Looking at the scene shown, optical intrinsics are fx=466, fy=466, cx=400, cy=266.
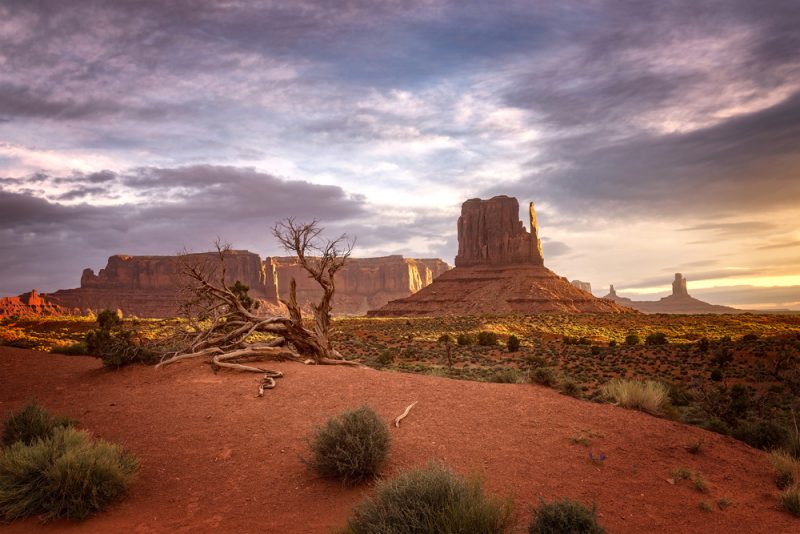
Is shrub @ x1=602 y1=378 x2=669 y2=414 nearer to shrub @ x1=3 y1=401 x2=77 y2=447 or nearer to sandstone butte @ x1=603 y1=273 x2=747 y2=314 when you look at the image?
shrub @ x1=3 y1=401 x2=77 y2=447

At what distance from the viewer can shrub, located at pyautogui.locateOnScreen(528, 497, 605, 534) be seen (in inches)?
196

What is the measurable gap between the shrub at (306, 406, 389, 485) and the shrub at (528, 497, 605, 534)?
2947 millimetres

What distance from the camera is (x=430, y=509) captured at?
4.59 metres

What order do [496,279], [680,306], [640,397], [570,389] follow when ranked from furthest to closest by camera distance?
[680,306]
[496,279]
[570,389]
[640,397]

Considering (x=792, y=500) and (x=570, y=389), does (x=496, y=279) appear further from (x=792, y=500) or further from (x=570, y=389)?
(x=792, y=500)

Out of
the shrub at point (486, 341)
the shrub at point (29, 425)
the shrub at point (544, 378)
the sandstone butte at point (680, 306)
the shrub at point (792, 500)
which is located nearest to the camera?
the shrub at point (792, 500)

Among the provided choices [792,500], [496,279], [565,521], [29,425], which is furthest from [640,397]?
[496,279]

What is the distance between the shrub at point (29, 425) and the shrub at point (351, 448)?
4.74 m

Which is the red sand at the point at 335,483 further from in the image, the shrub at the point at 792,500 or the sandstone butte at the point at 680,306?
the sandstone butte at the point at 680,306

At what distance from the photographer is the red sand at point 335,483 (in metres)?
6.63

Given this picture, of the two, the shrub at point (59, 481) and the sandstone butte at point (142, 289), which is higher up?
the sandstone butte at point (142, 289)

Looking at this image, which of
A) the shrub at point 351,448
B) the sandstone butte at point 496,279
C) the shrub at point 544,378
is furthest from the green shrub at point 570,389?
the sandstone butte at point 496,279

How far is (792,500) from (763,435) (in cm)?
384

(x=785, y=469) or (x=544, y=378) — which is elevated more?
(x=544, y=378)
